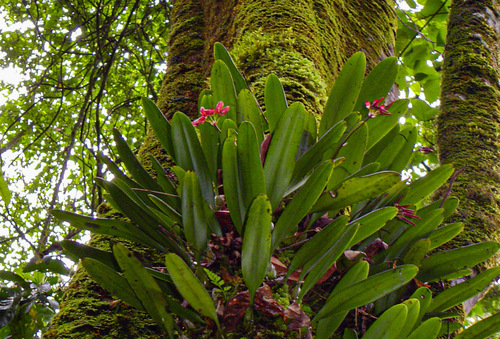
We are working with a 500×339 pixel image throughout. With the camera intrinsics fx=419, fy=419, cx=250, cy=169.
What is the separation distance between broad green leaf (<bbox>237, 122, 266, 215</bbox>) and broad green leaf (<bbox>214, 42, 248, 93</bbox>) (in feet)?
1.06

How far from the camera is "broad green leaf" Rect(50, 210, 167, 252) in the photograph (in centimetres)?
86

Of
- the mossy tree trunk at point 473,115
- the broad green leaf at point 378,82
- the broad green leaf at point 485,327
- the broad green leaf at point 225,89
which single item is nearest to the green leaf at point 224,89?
the broad green leaf at point 225,89

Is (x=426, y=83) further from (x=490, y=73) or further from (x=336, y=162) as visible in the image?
(x=336, y=162)

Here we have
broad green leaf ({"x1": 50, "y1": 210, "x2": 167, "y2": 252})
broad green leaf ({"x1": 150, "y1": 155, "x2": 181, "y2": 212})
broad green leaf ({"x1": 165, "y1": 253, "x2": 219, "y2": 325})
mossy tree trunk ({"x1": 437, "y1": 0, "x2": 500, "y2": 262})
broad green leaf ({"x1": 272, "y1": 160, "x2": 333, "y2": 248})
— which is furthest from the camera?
mossy tree trunk ({"x1": 437, "y1": 0, "x2": 500, "y2": 262})

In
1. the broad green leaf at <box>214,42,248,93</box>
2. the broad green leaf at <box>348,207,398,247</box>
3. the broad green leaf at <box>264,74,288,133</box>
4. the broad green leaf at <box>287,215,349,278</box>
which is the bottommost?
the broad green leaf at <box>287,215,349,278</box>

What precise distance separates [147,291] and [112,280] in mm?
80

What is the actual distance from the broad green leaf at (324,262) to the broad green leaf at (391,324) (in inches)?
5.0

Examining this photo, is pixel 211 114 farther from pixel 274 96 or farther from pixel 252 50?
pixel 252 50

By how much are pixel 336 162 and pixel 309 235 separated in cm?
18

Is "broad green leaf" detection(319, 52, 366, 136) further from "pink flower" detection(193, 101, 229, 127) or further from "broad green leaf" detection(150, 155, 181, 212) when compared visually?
"broad green leaf" detection(150, 155, 181, 212)

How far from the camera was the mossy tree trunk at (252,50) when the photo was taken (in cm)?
93

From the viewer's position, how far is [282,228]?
78 centimetres

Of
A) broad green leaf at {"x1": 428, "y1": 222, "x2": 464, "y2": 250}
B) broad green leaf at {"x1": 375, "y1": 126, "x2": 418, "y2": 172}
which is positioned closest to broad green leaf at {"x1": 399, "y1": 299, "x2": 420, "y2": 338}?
broad green leaf at {"x1": 428, "y1": 222, "x2": 464, "y2": 250}

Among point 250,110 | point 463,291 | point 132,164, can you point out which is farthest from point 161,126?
point 463,291
